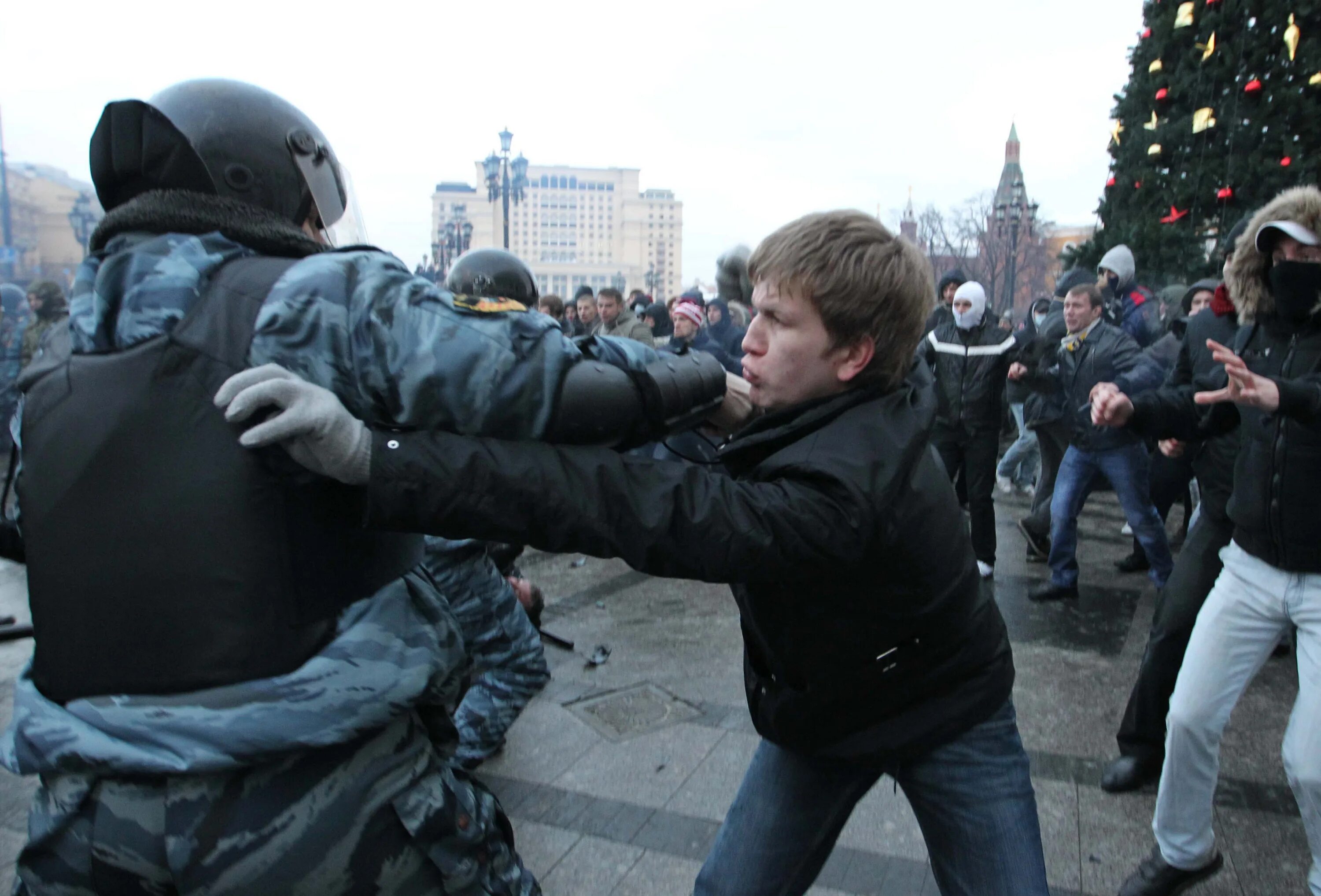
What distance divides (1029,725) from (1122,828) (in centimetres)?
85

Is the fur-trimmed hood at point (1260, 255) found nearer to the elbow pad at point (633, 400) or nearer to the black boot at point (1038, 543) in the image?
the elbow pad at point (633, 400)

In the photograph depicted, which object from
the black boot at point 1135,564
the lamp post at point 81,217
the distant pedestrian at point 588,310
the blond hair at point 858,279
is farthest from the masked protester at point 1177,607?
the lamp post at point 81,217

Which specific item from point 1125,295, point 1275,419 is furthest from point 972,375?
point 1275,419

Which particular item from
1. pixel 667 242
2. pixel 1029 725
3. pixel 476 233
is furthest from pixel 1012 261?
pixel 667 242

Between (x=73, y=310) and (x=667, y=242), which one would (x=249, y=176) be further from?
(x=667, y=242)

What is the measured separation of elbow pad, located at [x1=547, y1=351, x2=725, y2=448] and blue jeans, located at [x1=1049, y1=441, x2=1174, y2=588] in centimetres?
473

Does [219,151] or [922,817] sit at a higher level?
[219,151]

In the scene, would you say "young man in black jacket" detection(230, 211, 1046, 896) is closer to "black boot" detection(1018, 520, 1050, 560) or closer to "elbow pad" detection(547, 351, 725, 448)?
"elbow pad" detection(547, 351, 725, 448)

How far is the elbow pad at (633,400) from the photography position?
1.39 metres

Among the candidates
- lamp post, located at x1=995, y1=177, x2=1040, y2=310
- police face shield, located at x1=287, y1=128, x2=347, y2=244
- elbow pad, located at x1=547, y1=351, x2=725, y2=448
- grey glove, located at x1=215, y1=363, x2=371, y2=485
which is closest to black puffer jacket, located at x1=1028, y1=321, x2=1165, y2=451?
elbow pad, located at x1=547, y1=351, x2=725, y2=448

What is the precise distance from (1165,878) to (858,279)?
206cm

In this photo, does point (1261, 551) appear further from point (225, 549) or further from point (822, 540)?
point (225, 549)

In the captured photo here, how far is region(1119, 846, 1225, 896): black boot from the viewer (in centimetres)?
262

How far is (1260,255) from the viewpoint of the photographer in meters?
2.80
